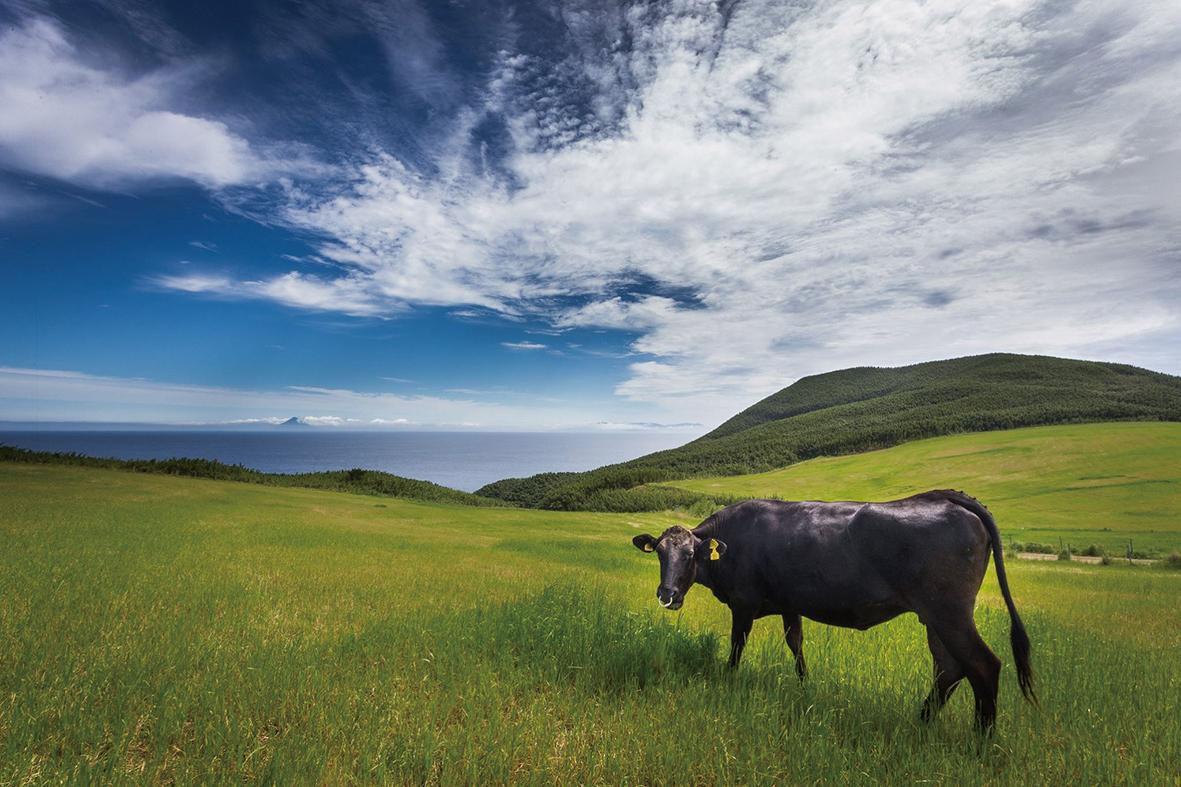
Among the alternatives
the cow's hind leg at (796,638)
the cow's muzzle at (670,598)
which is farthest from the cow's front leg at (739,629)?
the cow's muzzle at (670,598)

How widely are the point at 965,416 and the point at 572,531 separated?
539 ft

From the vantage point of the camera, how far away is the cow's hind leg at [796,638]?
241 inches

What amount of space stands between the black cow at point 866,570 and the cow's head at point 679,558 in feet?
0.04

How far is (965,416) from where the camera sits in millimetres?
151625

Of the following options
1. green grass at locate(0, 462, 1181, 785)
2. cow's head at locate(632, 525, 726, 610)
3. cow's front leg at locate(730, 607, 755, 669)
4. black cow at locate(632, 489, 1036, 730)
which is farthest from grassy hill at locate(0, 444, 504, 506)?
cow's front leg at locate(730, 607, 755, 669)

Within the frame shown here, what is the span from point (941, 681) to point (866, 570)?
4.07 feet

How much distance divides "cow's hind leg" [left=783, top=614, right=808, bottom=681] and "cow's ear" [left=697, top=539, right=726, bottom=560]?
1079 mm

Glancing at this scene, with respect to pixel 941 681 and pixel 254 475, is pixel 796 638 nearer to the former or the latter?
pixel 941 681

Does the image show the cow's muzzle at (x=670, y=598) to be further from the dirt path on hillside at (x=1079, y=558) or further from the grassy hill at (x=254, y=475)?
the grassy hill at (x=254, y=475)

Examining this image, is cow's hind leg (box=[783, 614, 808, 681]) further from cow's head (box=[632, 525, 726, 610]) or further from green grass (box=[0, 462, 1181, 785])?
cow's head (box=[632, 525, 726, 610])

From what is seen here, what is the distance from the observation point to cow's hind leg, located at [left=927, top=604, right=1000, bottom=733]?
4684 mm

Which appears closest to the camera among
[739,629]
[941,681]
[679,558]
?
[941,681]

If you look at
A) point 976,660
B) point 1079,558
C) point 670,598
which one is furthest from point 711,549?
point 1079,558

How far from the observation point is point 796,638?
6.26m
